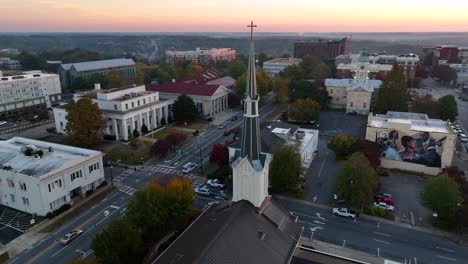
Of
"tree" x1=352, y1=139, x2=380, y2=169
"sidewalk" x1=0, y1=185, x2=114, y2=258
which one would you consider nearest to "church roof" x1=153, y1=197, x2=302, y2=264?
"sidewalk" x1=0, y1=185, x2=114, y2=258

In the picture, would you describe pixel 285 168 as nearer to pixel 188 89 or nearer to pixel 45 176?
pixel 45 176

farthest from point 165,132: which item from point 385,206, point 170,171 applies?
point 385,206

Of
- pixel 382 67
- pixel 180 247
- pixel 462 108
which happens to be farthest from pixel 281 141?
pixel 382 67

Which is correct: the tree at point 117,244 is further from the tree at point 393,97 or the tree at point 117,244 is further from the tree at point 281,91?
the tree at point 281,91

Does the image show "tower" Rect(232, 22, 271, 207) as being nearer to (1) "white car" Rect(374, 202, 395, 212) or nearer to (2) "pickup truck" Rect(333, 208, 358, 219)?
(2) "pickup truck" Rect(333, 208, 358, 219)

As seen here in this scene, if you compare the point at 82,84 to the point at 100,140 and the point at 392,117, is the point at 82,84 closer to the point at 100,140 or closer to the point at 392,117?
the point at 100,140
